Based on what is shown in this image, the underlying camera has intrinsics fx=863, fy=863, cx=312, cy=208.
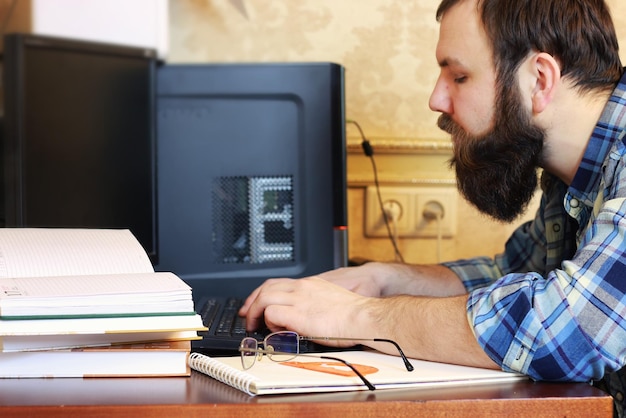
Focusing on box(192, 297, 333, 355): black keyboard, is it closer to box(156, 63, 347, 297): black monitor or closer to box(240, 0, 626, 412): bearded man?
box(240, 0, 626, 412): bearded man

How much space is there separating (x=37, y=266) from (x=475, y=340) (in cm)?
42

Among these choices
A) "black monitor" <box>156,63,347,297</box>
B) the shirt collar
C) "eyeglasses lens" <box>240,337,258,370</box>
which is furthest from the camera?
"black monitor" <box>156,63,347,297</box>

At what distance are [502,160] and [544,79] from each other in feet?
0.43

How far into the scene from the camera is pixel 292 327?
94cm

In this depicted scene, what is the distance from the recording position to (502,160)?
1.20 metres

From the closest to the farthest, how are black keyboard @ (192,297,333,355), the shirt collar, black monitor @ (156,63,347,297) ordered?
1. black keyboard @ (192,297,333,355)
2. the shirt collar
3. black monitor @ (156,63,347,297)

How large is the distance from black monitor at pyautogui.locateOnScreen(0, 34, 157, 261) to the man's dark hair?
54cm

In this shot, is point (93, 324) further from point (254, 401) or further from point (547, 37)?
point (547, 37)

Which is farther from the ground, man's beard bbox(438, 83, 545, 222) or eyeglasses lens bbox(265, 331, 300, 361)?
man's beard bbox(438, 83, 545, 222)

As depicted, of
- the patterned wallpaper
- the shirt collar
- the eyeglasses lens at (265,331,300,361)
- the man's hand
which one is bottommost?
the eyeglasses lens at (265,331,300,361)

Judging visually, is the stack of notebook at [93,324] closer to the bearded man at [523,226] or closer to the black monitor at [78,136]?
the bearded man at [523,226]

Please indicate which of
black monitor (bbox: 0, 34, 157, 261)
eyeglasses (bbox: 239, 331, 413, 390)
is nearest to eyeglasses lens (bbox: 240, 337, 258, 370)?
eyeglasses (bbox: 239, 331, 413, 390)

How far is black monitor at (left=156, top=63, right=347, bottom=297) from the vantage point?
1.35 m

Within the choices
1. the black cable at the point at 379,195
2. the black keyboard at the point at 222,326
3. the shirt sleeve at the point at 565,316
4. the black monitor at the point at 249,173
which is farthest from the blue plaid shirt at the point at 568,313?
the black cable at the point at 379,195
